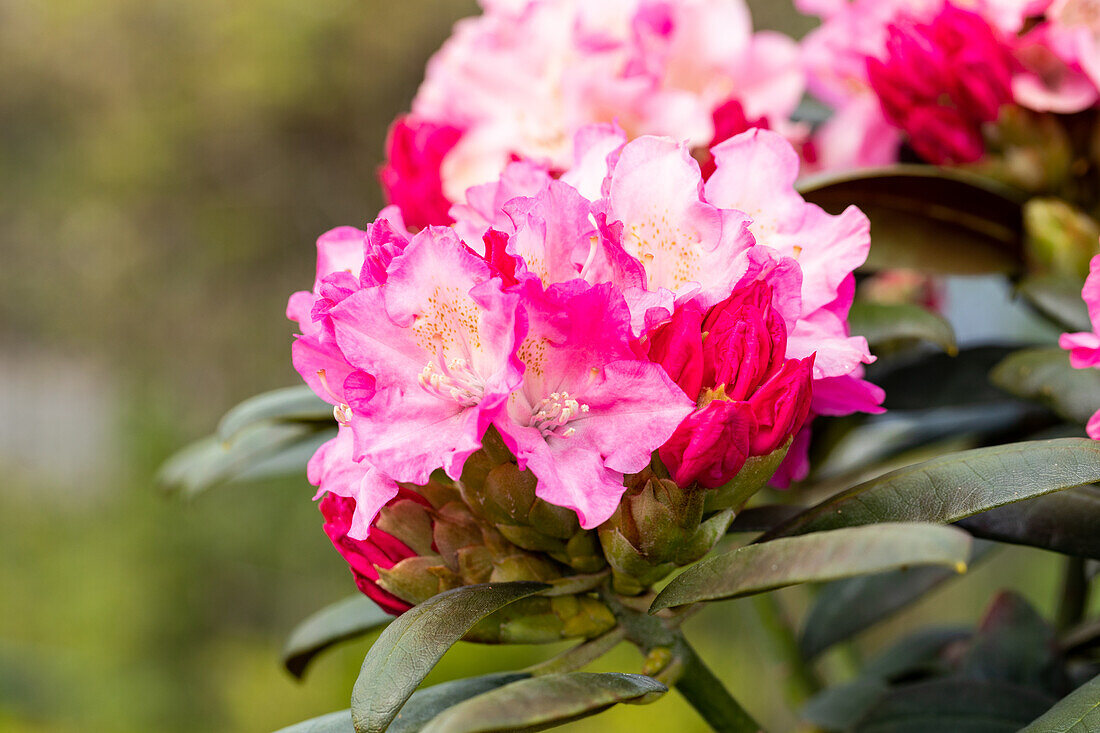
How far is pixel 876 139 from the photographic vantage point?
2.66 feet

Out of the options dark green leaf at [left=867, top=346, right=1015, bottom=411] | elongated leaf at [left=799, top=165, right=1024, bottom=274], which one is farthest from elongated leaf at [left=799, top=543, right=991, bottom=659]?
elongated leaf at [left=799, top=165, right=1024, bottom=274]

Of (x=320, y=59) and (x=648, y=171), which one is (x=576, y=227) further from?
(x=320, y=59)

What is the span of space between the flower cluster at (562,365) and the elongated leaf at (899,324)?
0.15 meters

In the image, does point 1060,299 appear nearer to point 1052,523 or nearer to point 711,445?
point 1052,523

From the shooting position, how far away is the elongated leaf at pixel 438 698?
50 cm

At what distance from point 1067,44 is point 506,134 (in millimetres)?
374

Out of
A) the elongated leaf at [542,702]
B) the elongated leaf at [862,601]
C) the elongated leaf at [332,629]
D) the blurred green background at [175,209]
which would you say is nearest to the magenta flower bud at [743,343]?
the elongated leaf at [542,702]

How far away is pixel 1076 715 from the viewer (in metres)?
0.45

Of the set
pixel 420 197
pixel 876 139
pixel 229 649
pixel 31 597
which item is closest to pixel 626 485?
pixel 420 197

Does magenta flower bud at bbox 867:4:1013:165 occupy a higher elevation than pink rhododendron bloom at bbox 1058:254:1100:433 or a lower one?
higher

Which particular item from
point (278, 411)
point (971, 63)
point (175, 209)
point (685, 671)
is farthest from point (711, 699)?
point (175, 209)

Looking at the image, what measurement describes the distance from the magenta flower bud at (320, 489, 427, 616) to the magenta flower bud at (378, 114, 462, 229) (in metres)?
0.29

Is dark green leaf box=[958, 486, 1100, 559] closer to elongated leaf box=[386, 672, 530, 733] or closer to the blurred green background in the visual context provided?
elongated leaf box=[386, 672, 530, 733]

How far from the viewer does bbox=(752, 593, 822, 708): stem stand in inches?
36.7
